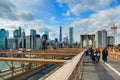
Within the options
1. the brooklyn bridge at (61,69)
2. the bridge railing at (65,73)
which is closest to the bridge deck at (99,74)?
the brooklyn bridge at (61,69)

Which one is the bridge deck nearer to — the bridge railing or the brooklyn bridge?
the brooklyn bridge

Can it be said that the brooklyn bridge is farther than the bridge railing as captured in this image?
Yes

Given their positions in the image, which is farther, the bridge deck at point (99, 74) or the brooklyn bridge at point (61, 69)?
the bridge deck at point (99, 74)

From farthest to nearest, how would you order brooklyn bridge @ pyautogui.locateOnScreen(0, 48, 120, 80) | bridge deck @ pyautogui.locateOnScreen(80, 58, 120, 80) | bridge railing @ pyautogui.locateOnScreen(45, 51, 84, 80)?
1. bridge deck @ pyautogui.locateOnScreen(80, 58, 120, 80)
2. brooklyn bridge @ pyautogui.locateOnScreen(0, 48, 120, 80)
3. bridge railing @ pyautogui.locateOnScreen(45, 51, 84, 80)

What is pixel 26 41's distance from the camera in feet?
645

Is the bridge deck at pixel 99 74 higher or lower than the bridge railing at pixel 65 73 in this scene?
lower

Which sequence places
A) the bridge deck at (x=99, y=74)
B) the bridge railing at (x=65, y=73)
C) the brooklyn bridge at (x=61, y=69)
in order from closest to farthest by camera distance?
the bridge railing at (x=65, y=73)
the brooklyn bridge at (x=61, y=69)
the bridge deck at (x=99, y=74)

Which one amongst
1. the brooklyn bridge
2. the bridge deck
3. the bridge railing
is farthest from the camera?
the bridge deck

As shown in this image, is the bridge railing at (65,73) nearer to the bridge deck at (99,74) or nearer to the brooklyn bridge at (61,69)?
the brooklyn bridge at (61,69)

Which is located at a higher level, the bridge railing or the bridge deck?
the bridge railing

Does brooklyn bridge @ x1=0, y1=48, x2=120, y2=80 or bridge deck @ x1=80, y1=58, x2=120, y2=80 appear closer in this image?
→ brooklyn bridge @ x1=0, y1=48, x2=120, y2=80

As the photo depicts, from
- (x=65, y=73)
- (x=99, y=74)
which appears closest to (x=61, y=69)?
(x=65, y=73)

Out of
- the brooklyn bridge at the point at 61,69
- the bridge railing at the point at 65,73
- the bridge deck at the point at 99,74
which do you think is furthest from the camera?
Answer: the bridge deck at the point at 99,74

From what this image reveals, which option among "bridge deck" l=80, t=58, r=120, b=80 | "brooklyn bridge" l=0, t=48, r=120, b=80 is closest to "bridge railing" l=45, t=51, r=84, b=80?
"brooklyn bridge" l=0, t=48, r=120, b=80
